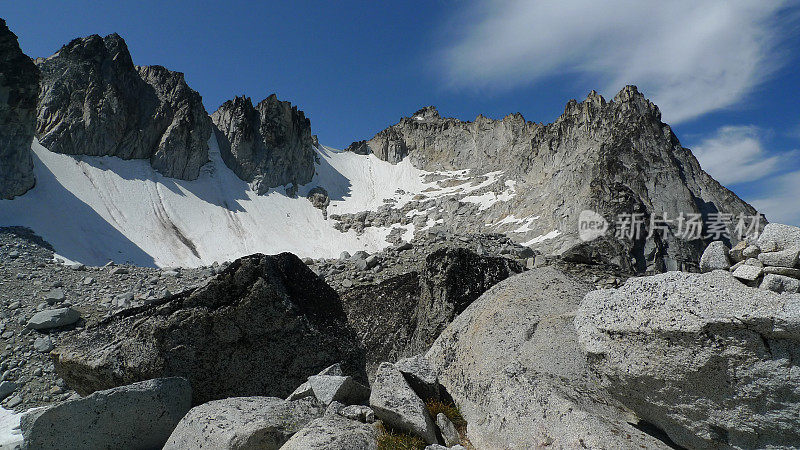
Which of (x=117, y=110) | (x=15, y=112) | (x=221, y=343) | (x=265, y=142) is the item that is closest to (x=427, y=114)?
(x=265, y=142)

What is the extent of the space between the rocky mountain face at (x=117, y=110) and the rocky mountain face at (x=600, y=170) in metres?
58.8

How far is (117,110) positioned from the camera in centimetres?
7075

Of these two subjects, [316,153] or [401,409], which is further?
[316,153]

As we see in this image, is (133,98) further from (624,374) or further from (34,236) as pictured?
(624,374)

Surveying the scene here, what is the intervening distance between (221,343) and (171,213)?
222 feet

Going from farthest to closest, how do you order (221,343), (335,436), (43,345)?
(43,345)
(221,343)
(335,436)

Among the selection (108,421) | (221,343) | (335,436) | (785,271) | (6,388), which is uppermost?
(785,271)

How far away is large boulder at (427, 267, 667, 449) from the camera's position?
4406 mm

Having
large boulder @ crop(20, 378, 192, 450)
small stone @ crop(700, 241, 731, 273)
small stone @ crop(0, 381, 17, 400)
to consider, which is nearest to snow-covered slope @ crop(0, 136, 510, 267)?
small stone @ crop(0, 381, 17, 400)

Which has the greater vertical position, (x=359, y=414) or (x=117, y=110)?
(x=117, y=110)

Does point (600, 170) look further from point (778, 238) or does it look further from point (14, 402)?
point (14, 402)

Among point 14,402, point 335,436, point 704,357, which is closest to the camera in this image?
point 704,357

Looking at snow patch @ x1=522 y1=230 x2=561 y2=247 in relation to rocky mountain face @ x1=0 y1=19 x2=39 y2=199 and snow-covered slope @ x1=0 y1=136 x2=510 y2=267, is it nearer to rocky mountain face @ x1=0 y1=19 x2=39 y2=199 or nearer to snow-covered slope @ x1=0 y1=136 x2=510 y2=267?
snow-covered slope @ x1=0 y1=136 x2=510 y2=267

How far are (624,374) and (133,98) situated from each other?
88977mm
